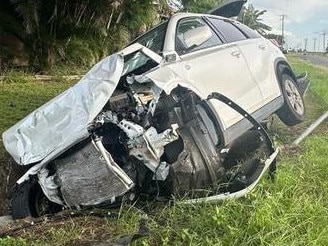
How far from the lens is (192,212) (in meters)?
4.25

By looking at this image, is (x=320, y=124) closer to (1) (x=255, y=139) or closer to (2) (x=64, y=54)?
(1) (x=255, y=139)

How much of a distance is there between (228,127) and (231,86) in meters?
0.73

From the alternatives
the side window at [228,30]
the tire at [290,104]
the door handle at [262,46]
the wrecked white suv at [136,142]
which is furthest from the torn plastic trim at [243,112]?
the door handle at [262,46]

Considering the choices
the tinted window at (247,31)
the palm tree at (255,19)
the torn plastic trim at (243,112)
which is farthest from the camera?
the palm tree at (255,19)

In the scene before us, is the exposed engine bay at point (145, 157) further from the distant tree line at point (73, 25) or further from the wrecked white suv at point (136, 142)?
the distant tree line at point (73, 25)

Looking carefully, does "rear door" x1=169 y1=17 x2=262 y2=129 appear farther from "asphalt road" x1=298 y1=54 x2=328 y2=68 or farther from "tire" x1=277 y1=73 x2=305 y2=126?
"asphalt road" x1=298 y1=54 x2=328 y2=68

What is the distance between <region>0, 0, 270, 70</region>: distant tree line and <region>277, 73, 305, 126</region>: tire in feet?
21.8

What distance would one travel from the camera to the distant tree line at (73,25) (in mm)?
14039

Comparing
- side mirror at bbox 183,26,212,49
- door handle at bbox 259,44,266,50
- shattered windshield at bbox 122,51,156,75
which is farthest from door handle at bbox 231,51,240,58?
shattered windshield at bbox 122,51,156,75

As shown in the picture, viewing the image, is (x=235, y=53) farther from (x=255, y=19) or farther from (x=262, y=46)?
(x=255, y=19)

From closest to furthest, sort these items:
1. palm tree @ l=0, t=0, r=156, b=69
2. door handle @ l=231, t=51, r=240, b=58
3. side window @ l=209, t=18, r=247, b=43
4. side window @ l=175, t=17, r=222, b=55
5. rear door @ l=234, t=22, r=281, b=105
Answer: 1. side window @ l=175, t=17, r=222, b=55
2. door handle @ l=231, t=51, r=240, b=58
3. rear door @ l=234, t=22, r=281, b=105
4. side window @ l=209, t=18, r=247, b=43
5. palm tree @ l=0, t=0, r=156, b=69

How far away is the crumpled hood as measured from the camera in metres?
4.40

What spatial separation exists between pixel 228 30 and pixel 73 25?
362 inches

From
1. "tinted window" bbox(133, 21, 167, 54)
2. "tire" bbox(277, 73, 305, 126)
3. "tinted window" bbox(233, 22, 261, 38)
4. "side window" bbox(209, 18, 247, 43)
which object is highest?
"tinted window" bbox(133, 21, 167, 54)
